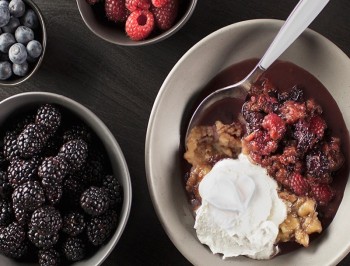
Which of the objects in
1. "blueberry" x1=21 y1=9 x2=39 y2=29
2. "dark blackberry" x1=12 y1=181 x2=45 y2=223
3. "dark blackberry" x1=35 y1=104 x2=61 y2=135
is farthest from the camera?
"blueberry" x1=21 y1=9 x2=39 y2=29

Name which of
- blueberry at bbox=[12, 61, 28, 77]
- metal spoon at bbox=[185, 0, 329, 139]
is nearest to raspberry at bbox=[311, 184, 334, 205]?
metal spoon at bbox=[185, 0, 329, 139]

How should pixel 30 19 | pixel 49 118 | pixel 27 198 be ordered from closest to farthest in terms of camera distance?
pixel 27 198 → pixel 49 118 → pixel 30 19

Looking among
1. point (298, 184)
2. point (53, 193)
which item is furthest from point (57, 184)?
point (298, 184)

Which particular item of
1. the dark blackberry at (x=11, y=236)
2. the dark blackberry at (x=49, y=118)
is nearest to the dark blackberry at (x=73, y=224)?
the dark blackberry at (x=11, y=236)

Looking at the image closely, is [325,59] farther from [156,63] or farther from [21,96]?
[21,96]

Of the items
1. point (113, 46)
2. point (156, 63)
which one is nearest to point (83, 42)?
point (113, 46)

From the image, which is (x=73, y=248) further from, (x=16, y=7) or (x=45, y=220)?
(x=16, y=7)

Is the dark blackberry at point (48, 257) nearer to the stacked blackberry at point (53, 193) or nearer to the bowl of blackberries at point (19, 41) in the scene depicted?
the stacked blackberry at point (53, 193)

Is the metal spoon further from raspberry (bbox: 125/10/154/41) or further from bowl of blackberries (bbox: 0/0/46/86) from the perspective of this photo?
bowl of blackberries (bbox: 0/0/46/86)

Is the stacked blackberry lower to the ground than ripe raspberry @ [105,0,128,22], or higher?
lower
